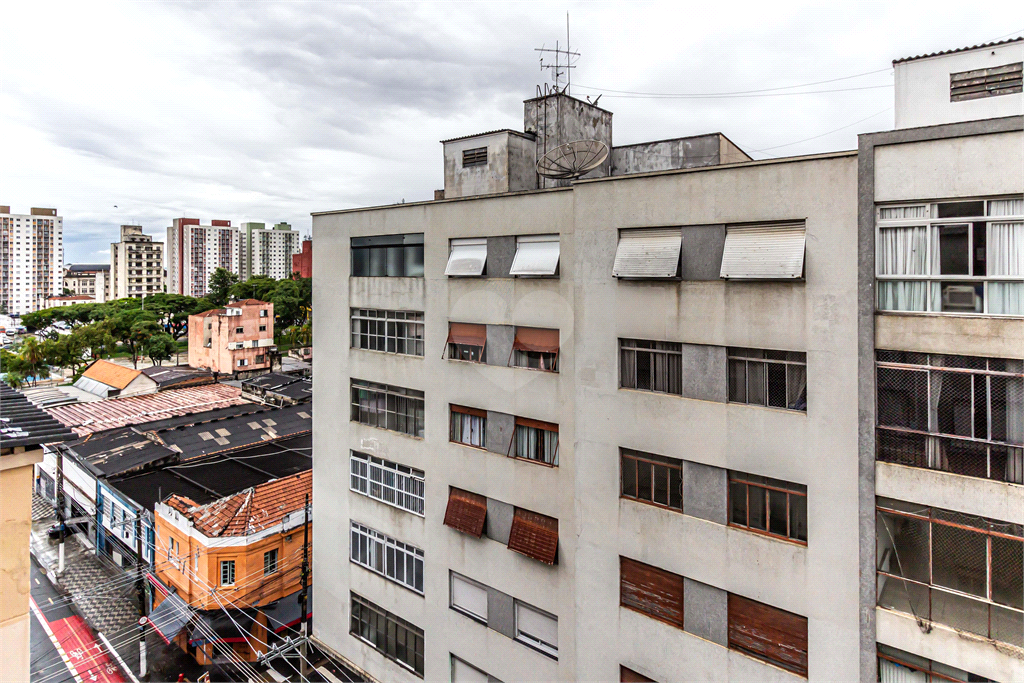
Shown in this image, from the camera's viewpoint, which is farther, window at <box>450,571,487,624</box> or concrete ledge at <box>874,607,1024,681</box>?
window at <box>450,571,487,624</box>

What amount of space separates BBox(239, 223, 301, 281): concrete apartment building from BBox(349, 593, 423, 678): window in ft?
448

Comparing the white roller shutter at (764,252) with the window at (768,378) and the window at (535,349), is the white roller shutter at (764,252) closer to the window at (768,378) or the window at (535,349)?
the window at (768,378)

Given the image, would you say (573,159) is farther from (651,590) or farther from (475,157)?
(651,590)

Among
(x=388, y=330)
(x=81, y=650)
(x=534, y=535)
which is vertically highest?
(x=388, y=330)

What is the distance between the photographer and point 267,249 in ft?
484

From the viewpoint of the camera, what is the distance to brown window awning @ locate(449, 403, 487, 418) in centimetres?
1366

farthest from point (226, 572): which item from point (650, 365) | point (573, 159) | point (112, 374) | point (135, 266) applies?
point (135, 266)

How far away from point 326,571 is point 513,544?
784cm

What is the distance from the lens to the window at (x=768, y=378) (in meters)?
9.27

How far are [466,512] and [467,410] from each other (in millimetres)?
2480

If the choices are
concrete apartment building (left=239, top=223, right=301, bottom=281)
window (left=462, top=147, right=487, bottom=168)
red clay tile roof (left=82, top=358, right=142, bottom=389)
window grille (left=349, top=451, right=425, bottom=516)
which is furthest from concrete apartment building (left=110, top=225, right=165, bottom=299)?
window (left=462, top=147, right=487, bottom=168)

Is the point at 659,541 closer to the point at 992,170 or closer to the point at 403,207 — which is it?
the point at 992,170

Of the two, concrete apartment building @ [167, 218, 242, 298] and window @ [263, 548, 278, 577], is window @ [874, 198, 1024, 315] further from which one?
concrete apartment building @ [167, 218, 242, 298]

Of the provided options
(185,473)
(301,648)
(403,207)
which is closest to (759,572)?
(403,207)
